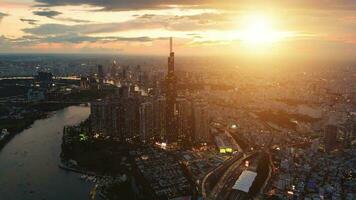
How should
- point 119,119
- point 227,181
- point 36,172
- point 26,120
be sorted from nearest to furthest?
point 227,181, point 36,172, point 119,119, point 26,120

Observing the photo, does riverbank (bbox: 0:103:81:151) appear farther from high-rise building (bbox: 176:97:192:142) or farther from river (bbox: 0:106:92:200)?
high-rise building (bbox: 176:97:192:142)

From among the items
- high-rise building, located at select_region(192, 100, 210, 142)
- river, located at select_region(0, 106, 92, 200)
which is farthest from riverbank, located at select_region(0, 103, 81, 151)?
high-rise building, located at select_region(192, 100, 210, 142)

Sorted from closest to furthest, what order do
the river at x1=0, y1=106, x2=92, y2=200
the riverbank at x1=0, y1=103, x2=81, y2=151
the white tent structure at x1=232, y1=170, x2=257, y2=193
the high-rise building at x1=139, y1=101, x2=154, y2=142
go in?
1. the river at x1=0, y1=106, x2=92, y2=200
2. the white tent structure at x1=232, y1=170, x2=257, y2=193
3. the high-rise building at x1=139, y1=101, x2=154, y2=142
4. the riverbank at x1=0, y1=103, x2=81, y2=151

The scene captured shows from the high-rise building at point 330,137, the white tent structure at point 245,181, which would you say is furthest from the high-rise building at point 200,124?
the high-rise building at point 330,137

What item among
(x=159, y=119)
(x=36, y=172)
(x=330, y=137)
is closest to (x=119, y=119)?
(x=159, y=119)

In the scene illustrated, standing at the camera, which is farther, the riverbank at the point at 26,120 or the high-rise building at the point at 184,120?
the riverbank at the point at 26,120

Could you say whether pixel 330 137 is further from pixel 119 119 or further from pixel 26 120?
pixel 26 120

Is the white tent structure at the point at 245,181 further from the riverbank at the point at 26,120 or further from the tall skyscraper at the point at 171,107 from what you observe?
the riverbank at the point at 26,120

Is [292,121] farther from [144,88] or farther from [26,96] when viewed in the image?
[26,96]

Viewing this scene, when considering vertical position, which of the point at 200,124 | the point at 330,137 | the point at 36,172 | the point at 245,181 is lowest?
the point at 36,172
